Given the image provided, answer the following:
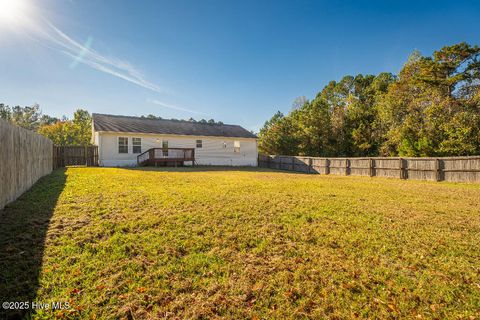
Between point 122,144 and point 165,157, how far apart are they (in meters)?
3.84

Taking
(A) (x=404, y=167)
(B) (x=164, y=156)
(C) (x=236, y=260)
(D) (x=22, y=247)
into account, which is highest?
(B) (x=164, y=156)

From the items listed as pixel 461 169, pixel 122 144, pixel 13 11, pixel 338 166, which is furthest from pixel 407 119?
pixel 13 11

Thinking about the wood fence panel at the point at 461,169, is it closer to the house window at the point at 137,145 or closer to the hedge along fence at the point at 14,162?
the hedge along fence at the point at 14,162

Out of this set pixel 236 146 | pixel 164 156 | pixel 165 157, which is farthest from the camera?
pixel 236 146

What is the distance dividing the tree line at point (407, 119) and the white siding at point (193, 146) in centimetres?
670

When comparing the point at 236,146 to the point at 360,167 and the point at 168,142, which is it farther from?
the point at 360,167

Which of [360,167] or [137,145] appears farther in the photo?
[137,145]

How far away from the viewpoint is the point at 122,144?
773 inches

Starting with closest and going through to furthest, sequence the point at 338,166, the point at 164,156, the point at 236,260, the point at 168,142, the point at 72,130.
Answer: the point at 236,260 → the point at 338,166 → the point at 164,156 → the point at 168,142 → the point at 72,130

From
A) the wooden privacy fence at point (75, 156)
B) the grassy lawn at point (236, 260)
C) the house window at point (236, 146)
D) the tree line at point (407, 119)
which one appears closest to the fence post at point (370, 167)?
the tree line at point (407, 119)

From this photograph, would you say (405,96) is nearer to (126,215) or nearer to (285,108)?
(285,108)

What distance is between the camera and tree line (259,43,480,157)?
17109mm

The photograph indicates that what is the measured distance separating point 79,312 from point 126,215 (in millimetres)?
2742

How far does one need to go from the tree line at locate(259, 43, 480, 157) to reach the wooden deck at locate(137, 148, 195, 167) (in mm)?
14245
